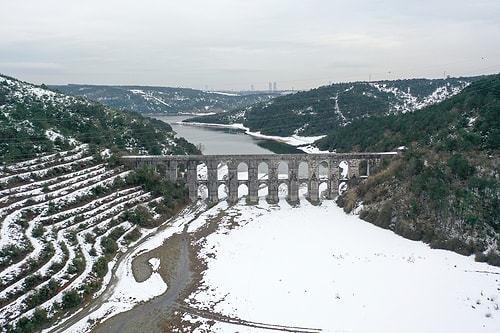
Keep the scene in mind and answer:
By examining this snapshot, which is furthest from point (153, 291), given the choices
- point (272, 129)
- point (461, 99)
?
point (272, 129)

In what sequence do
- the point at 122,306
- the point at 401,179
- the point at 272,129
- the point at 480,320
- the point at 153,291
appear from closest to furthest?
the point at 480,320 → the point at 122,306 → the point at 153,291 → the point at 401,179 → the point at 272,129

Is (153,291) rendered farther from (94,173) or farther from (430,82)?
(430,82)

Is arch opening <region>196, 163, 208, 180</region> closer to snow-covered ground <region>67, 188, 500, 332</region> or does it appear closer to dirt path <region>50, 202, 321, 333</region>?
snow-covered ground <region>67, 188, 500, 332</region>

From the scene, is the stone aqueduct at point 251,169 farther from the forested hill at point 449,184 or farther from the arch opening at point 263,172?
the arch opening at point 263,172

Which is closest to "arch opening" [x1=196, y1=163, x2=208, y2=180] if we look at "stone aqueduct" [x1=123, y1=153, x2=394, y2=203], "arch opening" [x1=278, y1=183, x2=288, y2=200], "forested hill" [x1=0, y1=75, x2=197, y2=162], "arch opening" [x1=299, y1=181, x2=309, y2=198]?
"forested hill" [x1=0, y1=75, x2=197, y2=162]

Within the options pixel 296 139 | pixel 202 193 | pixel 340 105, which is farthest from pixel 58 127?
pixel 340 105

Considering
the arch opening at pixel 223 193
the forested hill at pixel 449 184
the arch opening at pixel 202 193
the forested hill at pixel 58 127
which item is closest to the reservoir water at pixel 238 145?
the forested hill at pixel 58 127
